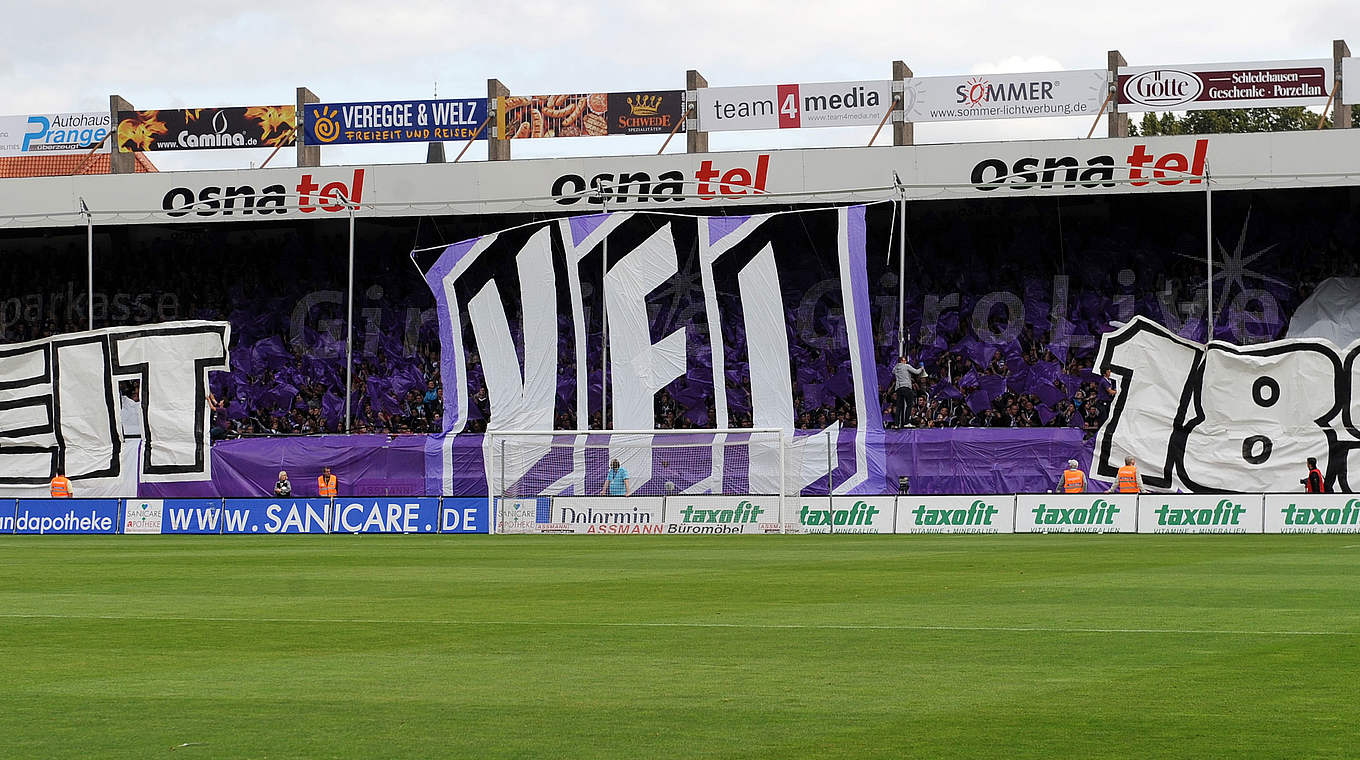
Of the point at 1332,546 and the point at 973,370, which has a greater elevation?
the point at 973,370

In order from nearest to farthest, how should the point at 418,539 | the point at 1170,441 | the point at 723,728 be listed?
the point at 723,728
the point at 418,539
the point at 1170,441

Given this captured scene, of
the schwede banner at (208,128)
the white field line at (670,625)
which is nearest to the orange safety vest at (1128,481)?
the schwede banner at (208,128)

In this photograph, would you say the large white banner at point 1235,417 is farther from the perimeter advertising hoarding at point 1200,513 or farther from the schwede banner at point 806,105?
the schwede banner at point 806,105

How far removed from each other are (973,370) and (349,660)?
1377 inches

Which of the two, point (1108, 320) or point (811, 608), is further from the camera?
point (1108, 320)

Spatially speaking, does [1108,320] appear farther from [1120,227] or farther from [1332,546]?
[1332,546]

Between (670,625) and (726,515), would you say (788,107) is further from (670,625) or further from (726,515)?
(670,625)

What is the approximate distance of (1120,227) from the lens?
44875 millimetres

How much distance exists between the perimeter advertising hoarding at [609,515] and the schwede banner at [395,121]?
14.9m

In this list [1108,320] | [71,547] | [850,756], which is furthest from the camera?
[1108,320]

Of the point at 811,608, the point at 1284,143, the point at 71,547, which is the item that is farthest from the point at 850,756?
the point at 1284,143

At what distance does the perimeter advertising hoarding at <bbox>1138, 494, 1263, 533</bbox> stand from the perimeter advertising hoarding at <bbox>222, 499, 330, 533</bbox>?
54.5ft

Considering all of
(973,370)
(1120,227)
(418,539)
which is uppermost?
(1120,227)

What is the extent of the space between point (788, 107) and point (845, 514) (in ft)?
46.8
